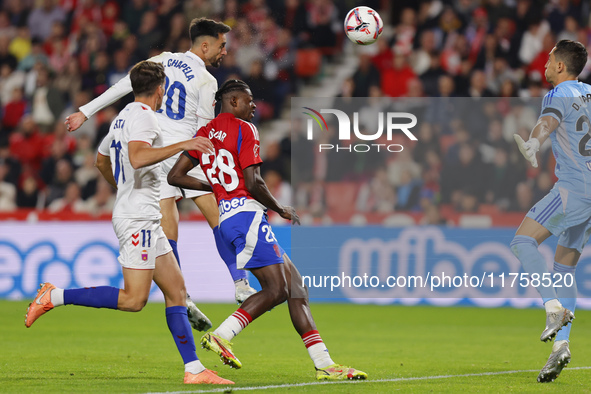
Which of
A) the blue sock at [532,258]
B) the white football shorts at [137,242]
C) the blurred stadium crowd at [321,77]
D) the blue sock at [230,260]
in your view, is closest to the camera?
the white football shorts at [137,242]

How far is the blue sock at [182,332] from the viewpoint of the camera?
20.6 ft

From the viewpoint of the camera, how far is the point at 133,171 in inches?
247

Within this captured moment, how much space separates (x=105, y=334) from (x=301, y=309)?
13.6 feet

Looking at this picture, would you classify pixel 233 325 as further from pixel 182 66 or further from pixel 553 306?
pixel 182 66

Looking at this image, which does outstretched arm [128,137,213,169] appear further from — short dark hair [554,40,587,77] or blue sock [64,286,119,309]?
short dark hair [554,40,587,77]

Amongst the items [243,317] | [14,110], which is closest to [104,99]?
[243,317]

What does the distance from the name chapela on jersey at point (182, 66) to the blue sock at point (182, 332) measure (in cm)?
239

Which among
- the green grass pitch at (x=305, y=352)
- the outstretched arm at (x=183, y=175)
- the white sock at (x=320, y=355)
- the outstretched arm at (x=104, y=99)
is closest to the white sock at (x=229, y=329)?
the green grass pitch at (x=305, y=352)

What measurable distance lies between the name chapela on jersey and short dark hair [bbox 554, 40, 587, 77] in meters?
3.12

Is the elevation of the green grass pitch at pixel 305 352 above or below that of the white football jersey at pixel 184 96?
below

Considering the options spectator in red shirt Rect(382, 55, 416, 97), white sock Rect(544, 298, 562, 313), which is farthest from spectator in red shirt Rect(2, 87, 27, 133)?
white sock Rect(544, 298, 562, 313)

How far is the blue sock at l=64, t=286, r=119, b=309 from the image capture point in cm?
623

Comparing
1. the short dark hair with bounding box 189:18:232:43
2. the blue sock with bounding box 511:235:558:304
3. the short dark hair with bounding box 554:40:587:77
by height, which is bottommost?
the blue sock with bounding box 511:235:558:304

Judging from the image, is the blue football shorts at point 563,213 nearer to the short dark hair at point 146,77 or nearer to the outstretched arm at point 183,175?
the outstretched arm at point 183,175
